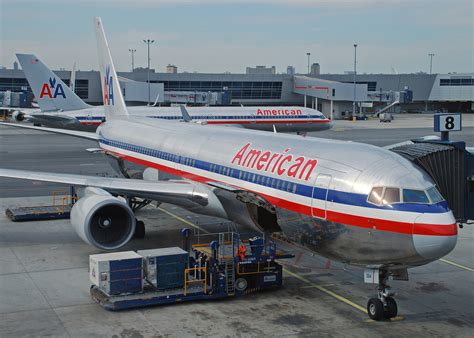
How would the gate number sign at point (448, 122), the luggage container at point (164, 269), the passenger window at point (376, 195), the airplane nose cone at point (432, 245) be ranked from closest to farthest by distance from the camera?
the airplane nose cone at point (432, 245)
the passenger window at point (376, 195)
the luggage container at point (164, 269)
the gate number sign at point (448, 122)

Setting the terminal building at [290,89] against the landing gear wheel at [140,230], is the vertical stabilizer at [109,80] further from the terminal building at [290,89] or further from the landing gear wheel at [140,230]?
the terminal building at [290,89]

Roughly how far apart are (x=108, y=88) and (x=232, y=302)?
67.7ft

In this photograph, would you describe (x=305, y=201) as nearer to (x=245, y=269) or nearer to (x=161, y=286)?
(x=245, y=269)

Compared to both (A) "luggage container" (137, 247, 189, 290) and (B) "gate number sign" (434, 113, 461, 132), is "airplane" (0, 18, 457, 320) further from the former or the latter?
(B) "gate number sign" (434, 113, 461, 132)

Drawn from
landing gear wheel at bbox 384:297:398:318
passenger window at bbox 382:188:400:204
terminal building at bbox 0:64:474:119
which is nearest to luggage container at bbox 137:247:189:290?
landing gear wheel at bbox 384:297:398:318

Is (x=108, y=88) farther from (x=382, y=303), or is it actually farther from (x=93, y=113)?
(x=93, y=113)

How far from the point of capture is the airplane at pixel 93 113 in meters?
58.0

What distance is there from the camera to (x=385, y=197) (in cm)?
1516

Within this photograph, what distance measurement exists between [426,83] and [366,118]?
25.5 m

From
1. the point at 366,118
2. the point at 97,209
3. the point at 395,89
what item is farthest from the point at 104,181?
the point at 395,89

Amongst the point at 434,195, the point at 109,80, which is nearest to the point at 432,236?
the point at 434,195

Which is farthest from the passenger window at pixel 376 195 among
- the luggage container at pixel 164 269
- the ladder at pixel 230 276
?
the luggage container at pixel 164 269

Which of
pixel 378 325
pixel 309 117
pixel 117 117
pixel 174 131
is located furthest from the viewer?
pixel 309 117

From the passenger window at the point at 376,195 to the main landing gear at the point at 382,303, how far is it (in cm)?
185
